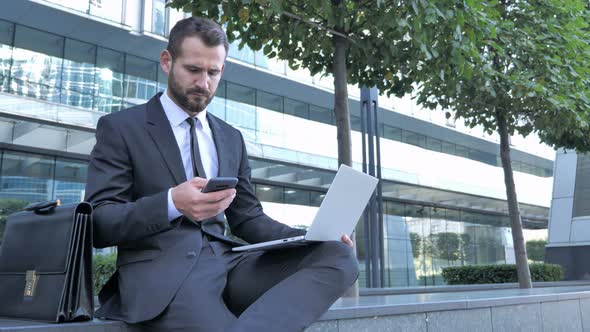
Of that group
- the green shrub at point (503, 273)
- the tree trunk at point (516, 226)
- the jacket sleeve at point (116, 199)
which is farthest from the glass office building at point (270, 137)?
the jacket sleeve at point (116, 199)

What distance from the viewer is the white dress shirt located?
2812mm

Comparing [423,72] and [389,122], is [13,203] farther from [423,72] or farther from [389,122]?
[389,122]

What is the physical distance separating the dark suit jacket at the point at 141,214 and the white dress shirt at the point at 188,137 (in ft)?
0.14

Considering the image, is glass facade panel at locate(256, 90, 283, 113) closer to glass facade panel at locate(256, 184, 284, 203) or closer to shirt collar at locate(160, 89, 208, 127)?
glass facade panel at locate(256, 184, 284, 203)

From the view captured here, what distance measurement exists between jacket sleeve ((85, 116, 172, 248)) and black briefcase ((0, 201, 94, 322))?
8cm

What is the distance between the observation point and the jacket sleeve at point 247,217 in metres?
3.08

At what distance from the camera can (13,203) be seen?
1460 centimetres

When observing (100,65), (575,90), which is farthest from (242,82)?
(575,90)

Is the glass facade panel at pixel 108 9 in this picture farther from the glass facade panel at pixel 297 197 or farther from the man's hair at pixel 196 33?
the man's hair at pixel 196 33

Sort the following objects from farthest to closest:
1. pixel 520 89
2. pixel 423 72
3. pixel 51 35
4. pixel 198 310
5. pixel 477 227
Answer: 1. pixel 477 227
2. pixel 51 35
3. pixel 520 89
4. pixel 423 72
5. pixel 198 310

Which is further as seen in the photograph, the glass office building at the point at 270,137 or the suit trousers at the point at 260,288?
the glass office building at the point at 270,137

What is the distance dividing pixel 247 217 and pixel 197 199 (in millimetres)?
923

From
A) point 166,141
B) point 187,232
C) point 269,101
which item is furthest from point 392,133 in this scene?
point 187,232

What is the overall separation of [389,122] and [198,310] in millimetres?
23566
